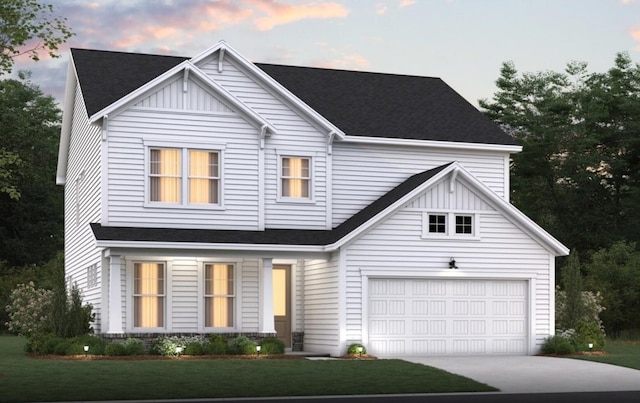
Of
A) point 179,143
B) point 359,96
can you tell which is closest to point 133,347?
point 179,143

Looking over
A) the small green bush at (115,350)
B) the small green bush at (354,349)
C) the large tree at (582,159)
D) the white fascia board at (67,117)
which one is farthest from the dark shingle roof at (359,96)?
the large tree at (582,159)

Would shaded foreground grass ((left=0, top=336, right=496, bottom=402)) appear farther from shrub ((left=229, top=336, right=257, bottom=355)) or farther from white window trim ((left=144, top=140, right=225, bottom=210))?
white window trim ((left=144, top=140, right=225, bottom=210))

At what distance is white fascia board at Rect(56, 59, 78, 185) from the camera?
1411 inches

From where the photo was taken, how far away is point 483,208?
31.9 metres

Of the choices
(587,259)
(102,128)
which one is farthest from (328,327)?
(587,259)

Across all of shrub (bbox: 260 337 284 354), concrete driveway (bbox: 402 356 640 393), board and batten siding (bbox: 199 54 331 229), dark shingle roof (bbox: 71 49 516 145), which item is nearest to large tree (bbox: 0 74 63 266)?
dark shingle roof (bbox: 71 49 516 145)

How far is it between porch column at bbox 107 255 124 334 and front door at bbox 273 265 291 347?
585 cm

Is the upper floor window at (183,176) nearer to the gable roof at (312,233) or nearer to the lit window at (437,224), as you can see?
the gable roof at (312,233)

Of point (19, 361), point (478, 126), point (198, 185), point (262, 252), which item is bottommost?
point (19, 361)

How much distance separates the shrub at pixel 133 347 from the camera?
1123 inches

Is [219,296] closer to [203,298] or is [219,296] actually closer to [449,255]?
[203,298]

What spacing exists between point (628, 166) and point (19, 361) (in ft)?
143

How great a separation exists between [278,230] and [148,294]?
456cm

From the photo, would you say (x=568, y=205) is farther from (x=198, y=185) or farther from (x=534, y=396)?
(x=534, y=396)
